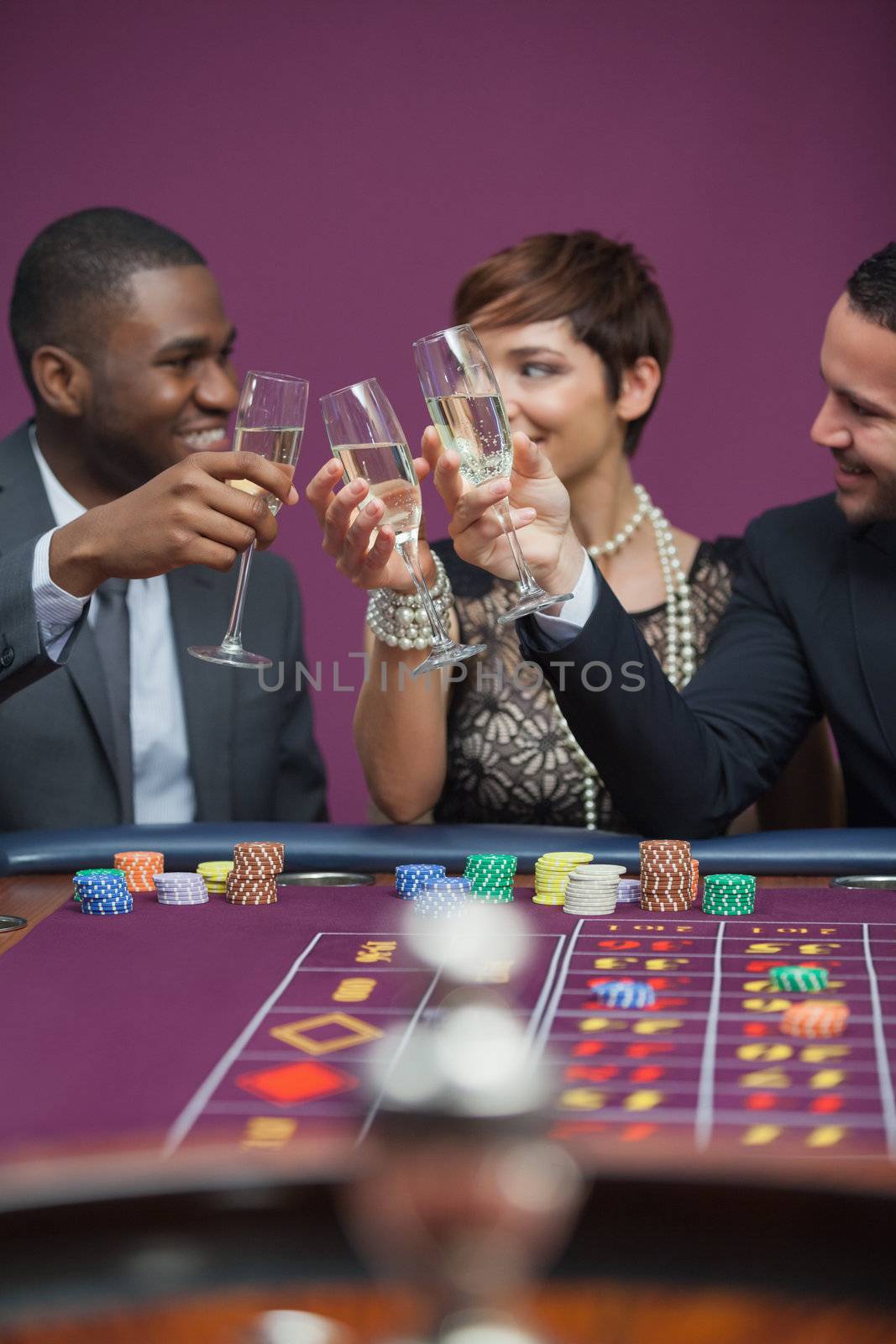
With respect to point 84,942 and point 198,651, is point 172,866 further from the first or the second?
point 84,942

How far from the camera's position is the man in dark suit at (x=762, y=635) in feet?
6.59

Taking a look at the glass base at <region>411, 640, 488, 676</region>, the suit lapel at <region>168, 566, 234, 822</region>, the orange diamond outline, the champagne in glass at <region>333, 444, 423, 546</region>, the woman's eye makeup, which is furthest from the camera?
the suit lapel at <region>168, 566, 234, 822</region>

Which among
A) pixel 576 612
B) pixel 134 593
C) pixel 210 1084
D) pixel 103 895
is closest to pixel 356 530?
pixel 576 612

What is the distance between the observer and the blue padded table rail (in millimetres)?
1835

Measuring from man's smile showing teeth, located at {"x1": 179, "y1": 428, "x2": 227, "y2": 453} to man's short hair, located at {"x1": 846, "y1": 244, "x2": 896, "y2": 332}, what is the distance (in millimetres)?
1290

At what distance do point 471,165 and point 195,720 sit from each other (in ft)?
5.85

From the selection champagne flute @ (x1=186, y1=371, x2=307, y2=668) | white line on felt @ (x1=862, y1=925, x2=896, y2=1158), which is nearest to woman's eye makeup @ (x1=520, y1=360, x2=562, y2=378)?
champagne flute @ (x1=186, y1=371, x2=307, y2=668)

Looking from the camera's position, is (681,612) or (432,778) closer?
(432,778)

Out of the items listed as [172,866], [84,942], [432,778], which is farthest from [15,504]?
[84,942]

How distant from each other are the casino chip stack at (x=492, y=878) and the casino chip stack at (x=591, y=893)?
7cm

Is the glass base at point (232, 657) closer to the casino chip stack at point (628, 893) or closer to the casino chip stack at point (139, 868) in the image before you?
the casino chip stack at point (139, 868)

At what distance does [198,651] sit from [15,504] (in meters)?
1.07

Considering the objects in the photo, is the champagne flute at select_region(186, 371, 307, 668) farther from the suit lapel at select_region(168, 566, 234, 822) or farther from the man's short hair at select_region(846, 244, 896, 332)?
the suit lapel at select_region(168, 566, 234, 822)

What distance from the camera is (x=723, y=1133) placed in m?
0.95
